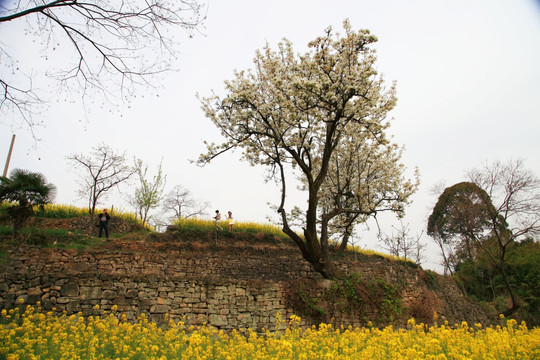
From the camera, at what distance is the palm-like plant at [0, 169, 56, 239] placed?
12.4 m

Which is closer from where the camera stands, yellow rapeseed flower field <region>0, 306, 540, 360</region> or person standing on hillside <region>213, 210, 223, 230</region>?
yellow rapeseed flower field <region>0, 306, 540, 360</region>

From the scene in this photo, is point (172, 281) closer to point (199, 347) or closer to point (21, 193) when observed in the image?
point (199, 347)

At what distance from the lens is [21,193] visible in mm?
12562

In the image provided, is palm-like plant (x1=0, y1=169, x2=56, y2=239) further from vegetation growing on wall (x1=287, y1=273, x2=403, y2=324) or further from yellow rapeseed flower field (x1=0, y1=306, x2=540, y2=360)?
vegetation growing on wall (x1=287, y1=273, x2=403, y2=324)

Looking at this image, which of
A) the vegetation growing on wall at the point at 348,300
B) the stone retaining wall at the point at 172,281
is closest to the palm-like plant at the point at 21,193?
the stone retaining wall at the point at 172,281

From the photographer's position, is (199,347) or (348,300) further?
(348,300)

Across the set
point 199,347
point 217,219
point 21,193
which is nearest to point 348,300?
point 217,219

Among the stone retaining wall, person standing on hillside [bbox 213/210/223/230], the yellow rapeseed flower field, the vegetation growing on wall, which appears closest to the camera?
the yellow rapeseed flower field

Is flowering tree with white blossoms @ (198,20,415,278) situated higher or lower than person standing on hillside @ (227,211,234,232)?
higher

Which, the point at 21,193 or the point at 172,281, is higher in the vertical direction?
the point at 21,193

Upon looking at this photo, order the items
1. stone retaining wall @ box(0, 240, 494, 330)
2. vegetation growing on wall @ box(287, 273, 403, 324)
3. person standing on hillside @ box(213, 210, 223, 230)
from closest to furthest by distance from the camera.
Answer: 1. stone retaining wall @ box(0, 240, 494, 330)
2. vegetation growing on wall @ box(287, 273, 403, 324)
3. person standing on hillside @ box(213, 210, 223, 230)

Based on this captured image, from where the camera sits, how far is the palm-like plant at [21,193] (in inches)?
488

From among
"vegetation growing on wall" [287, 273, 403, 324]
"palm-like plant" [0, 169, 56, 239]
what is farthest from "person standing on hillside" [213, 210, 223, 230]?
"palm-like plant" [0, 169, 56, 239]

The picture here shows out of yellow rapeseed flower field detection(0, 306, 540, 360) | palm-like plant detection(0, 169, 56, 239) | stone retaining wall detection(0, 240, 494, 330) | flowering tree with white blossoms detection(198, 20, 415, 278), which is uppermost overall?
flowering tree with white blossoms detection(198, 20, 415, 278)
